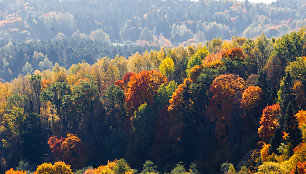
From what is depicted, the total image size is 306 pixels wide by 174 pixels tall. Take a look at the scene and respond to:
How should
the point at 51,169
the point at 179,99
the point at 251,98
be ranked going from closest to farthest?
the point at 51,169 < the point at 251,98 < the point at 179,99

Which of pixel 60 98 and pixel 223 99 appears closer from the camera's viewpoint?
pixel 223 99

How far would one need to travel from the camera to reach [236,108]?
12012 centimetres

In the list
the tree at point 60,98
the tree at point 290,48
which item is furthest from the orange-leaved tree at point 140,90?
the tree at point 290,48

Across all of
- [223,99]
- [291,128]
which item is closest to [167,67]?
[223,99]

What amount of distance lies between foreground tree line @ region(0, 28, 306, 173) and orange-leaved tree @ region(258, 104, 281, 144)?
0.23m

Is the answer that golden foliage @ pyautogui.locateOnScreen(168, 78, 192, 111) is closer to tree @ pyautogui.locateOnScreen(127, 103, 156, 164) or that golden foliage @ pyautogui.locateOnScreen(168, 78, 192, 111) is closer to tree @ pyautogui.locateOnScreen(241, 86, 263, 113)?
tree @ pyautogui.locateOnScreen(127, 103, 156, 164)

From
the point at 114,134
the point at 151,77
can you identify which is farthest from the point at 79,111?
the point at 151,77

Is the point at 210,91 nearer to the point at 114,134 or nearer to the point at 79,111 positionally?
the point at 114,134

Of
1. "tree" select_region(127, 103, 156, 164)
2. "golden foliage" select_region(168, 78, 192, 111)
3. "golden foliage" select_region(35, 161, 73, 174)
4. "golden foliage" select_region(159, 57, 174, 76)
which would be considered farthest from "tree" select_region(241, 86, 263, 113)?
"golden foliage" select_region(35, 161, 73, 174)

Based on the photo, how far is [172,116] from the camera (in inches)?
5148

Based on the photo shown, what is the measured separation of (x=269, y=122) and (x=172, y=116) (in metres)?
33.7

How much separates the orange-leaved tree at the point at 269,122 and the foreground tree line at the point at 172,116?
0.23 m

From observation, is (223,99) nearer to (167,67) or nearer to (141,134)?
(141,134)

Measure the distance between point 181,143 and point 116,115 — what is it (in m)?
30.2
